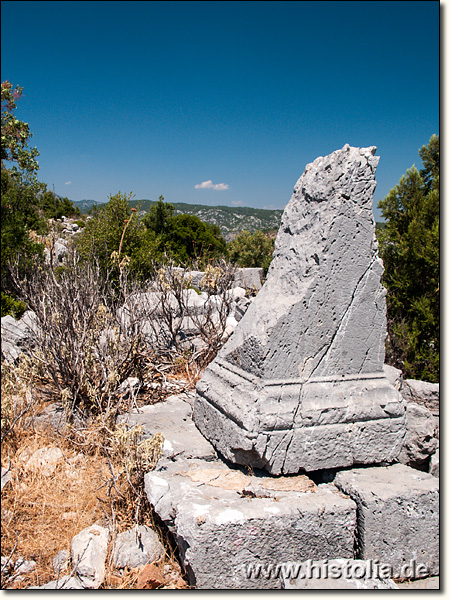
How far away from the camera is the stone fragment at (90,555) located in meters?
2.57

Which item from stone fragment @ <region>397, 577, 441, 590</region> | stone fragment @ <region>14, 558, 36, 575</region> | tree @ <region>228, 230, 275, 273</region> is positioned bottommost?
stone fragment @ <region>397, 577, 441, 590</region>

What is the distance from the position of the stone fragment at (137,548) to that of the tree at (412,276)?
16.4 ft

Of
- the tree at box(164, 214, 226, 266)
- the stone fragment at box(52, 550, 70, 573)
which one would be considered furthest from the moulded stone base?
the tree at box(164, 214, 226, 266)

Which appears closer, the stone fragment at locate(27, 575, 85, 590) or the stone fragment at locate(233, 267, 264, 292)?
the stone fragment at locate(27, 575, 85, 590)

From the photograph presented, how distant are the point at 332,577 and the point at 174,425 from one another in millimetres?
1972

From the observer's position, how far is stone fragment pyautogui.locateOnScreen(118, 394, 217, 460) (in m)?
3.51

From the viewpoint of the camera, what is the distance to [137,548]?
2768mm

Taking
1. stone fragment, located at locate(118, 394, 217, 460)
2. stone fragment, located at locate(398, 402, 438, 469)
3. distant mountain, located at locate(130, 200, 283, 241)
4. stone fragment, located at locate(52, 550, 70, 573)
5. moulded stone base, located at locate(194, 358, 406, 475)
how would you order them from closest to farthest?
stone fragment, located at locate(52, 550, 70, 573), moulded stone base, located at locate(194, 358, 406, 475), stone fragment, located at locate(118, 394, 217, 460), stone fragment, located at locate(398, 402, 438, 469), distant mountain, located at locate(130, 200, 283, 241)

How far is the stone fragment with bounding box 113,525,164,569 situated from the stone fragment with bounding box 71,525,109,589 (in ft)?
0.30

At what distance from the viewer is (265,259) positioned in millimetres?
16141

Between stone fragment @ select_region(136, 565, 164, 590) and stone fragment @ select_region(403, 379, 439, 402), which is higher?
stone fragment @ select_region(403, 379, 439, 402)

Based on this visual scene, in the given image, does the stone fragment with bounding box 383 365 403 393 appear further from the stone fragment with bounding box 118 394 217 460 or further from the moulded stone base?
the stone fragment with bounding box 118 394 217 460

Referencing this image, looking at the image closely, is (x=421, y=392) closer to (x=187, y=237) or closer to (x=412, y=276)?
(x=412, y=276)

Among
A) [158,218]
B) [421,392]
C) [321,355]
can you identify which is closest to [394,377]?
[421,392]
